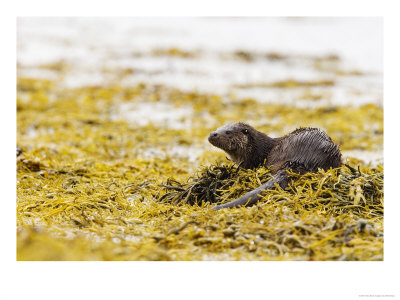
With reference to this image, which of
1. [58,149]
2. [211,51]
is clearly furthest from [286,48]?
[58,149]

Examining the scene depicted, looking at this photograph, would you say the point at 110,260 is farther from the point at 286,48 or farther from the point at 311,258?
the point at 286,48

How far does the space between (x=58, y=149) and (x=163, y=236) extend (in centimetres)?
320

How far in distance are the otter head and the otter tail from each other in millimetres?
406

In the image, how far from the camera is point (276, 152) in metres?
3.33

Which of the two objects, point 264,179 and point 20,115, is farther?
point 20,115

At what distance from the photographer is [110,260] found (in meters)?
2.34

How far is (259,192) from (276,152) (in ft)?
1.63

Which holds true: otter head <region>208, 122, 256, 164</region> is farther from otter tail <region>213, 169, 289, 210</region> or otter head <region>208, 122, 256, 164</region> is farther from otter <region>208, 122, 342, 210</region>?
otter tail <region>213, 169, 289, 210</region>

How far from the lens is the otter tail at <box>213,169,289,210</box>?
9.43 ft

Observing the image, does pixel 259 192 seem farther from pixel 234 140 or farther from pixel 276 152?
pixel 234 140

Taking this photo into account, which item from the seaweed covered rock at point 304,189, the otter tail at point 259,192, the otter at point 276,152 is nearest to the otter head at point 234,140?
the otter at point 276,152

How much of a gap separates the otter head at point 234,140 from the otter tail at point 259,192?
16.0 inches

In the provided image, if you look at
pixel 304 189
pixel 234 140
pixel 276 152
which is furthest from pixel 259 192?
pixel 234 140

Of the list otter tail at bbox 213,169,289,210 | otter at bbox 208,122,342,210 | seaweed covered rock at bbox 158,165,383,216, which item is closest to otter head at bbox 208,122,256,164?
otter at bbox 208,122,342,210
